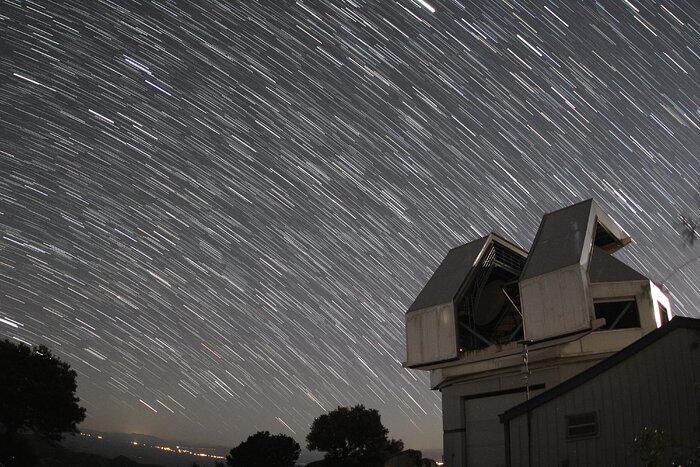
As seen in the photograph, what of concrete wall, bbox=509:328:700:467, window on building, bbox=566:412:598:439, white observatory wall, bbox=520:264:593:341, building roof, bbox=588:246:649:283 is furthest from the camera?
building roof, bbox=588:246:649:283

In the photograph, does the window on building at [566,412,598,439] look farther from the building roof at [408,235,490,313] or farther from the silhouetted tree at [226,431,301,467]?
the silhouetted tree at [226,431,301,467]

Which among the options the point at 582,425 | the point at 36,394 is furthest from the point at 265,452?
the point at 582,425

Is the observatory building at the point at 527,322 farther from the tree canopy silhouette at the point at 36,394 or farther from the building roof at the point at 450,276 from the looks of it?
the tree canopy silhouette at the point at 36,394

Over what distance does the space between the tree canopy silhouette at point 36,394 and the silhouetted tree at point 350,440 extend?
61.5 feet

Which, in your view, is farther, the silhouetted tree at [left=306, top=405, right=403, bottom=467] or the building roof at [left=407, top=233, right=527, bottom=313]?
the silhouetted tree at [left=306, top=405, right=403, bottom=467]

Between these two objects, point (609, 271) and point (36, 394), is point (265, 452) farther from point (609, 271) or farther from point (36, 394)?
point (609, 271)

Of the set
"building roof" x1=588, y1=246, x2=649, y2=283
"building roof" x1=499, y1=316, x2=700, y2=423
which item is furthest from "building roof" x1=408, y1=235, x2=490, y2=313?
"building roof" x1=499, y1=316, x2=700, y2=423

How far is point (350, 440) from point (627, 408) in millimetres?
36055

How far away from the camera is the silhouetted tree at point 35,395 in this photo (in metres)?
32.8

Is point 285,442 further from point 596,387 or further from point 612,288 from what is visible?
point 596,387

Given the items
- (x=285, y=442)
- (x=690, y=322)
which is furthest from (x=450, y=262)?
(x=285, y=442)

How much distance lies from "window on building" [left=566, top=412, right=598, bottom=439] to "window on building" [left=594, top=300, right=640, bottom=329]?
7.40 m

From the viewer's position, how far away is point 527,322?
20.6 meters

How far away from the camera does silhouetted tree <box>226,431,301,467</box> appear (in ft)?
153
